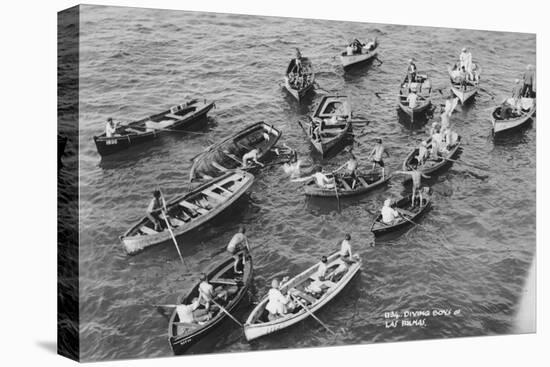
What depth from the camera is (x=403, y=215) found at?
10695mm

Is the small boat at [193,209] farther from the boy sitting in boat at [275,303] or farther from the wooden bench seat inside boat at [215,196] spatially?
the boy sitting in boat at [275,303]

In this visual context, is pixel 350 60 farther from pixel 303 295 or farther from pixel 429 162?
pixel 303 295

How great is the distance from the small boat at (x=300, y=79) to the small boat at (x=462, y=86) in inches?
90.0

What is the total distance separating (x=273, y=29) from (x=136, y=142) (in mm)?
2481

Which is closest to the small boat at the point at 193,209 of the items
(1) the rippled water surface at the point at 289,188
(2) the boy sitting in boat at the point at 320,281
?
(1) the rippled water surface at the point at 289,188

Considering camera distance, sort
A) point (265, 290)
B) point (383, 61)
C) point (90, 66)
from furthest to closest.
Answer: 1. point (383, 61)
2. point (265, 290)
3. point (90, 66)

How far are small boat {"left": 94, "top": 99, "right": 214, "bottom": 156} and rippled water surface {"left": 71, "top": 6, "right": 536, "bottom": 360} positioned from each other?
12 centimetres

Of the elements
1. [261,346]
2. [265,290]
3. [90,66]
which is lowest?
[261,346]

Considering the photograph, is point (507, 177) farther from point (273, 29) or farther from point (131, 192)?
point (131, 192)

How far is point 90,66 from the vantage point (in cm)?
912

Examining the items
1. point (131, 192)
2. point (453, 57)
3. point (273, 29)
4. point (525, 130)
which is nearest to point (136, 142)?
point (131, 192)

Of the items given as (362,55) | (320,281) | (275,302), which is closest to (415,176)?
(362,55)

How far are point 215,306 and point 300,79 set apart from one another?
331 cm

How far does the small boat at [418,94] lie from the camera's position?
11047 millimetres
